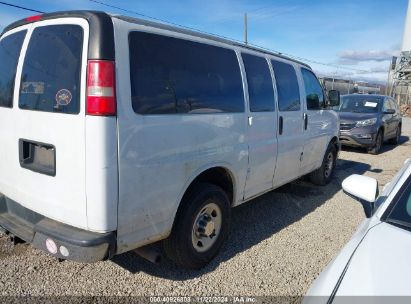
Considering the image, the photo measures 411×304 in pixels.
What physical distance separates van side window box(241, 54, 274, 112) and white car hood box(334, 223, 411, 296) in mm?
2151

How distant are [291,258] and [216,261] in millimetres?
819

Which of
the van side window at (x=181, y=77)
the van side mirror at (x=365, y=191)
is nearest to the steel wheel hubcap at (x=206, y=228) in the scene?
the van side window at (x=181, y=77)

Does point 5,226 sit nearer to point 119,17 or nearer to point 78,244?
point 78,244

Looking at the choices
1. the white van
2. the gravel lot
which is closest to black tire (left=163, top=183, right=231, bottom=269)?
the white van

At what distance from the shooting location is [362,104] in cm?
1133

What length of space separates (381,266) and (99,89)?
6.48 ft

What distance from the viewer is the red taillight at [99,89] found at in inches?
93.7

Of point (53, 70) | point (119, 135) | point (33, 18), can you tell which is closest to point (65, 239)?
point (119, 135)

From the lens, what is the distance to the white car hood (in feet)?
5.30

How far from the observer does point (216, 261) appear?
363cm

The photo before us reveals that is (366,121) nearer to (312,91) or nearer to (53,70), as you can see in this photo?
(312,91)

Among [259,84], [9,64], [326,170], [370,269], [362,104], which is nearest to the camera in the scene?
[370,269]

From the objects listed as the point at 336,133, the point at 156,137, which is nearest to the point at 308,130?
the point at 336,133

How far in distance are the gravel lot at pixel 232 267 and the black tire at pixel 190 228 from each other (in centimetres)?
18
